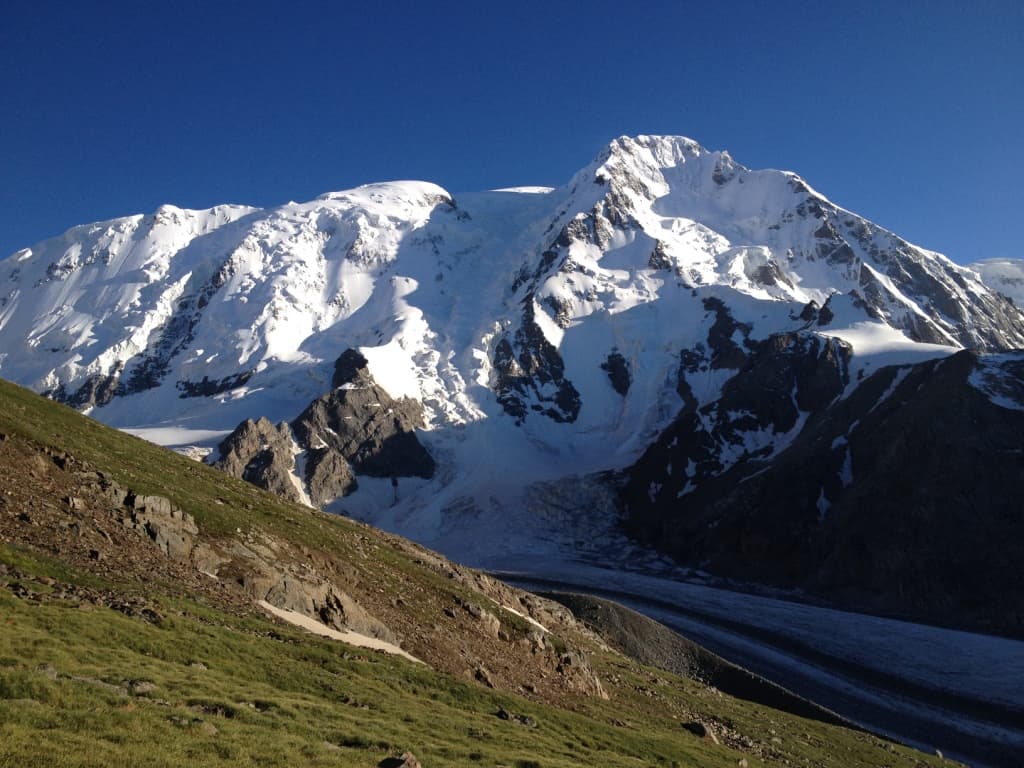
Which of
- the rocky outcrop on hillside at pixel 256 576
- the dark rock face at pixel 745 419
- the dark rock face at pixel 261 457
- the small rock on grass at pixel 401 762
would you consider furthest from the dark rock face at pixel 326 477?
the small rock on grass at pixel 401 762

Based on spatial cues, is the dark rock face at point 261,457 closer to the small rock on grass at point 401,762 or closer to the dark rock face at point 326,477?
the dark rock face at point 326,477

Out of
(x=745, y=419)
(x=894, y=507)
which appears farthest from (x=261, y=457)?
(x=894, y=507)

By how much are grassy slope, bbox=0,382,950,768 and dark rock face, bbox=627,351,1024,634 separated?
A: 77.6 meters

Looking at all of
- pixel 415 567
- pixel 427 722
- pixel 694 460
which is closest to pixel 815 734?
pixel 415 567

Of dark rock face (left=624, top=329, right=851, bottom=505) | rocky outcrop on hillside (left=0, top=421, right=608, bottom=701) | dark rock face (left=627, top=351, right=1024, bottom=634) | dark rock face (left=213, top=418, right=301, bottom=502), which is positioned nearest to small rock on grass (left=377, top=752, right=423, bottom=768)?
rocky outcrop on hillside (left=0, top=421, right=608, bottom=701)

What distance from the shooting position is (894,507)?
121250 millimetres

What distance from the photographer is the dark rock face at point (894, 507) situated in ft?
357

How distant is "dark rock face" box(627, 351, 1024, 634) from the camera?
109 metres

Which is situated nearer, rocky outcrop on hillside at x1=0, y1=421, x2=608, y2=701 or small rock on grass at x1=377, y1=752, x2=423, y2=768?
small rock on grass at x1=377, y1=752, x2=423, y2=768

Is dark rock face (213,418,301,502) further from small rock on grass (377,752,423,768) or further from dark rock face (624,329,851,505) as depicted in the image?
small rock on grass (377,752,423,768)

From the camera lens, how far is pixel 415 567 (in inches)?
1882

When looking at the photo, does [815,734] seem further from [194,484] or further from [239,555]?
[194,484]

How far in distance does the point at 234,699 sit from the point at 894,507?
121 m

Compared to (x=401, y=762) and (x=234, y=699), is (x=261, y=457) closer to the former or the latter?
(x=234, y=699)
